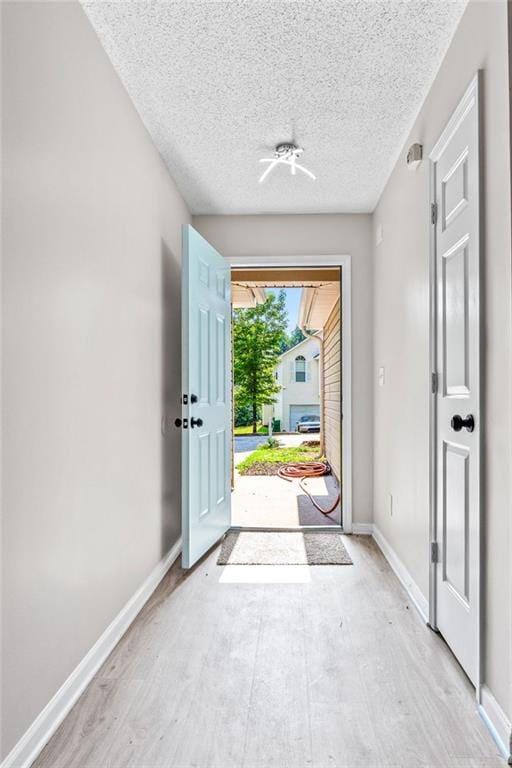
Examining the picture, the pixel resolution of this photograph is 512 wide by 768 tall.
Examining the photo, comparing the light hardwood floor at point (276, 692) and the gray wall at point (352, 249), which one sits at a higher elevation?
the gray wall at point (352, 249)

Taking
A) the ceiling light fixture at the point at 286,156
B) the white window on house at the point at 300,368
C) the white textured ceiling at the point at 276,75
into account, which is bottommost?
the white window on house at the point at 300,368

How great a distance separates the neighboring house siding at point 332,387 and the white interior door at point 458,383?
155 inches

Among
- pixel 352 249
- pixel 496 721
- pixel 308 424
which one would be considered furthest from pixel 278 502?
pixel 308 424

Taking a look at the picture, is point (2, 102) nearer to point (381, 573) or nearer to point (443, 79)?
point (443, 79)

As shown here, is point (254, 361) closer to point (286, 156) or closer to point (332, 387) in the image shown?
point (332, 387)

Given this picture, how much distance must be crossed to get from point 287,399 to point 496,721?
1277cm

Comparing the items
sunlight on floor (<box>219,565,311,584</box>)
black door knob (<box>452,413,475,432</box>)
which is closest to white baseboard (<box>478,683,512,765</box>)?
black door knob (<box>452,413,475,432</box>)

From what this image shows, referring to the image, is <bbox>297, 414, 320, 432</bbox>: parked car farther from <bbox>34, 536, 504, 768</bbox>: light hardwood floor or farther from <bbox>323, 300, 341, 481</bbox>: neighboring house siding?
<bbox>34, 536, 504, 768</bbox>: light hardwood floor

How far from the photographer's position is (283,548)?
344 centimetres

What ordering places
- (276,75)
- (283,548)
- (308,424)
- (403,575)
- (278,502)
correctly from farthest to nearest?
1. (308,424)
2. (278,502)
3. (283,548)
4. (403,575)
5. (276,75)

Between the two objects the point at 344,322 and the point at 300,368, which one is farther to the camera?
the point at 300,368

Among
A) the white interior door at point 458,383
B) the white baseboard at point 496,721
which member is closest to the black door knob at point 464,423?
the white interior door at point 458,383

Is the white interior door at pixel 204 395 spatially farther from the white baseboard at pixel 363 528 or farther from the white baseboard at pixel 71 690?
the white baseboard at pixel 363 528

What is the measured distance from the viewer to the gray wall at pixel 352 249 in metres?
3.86
